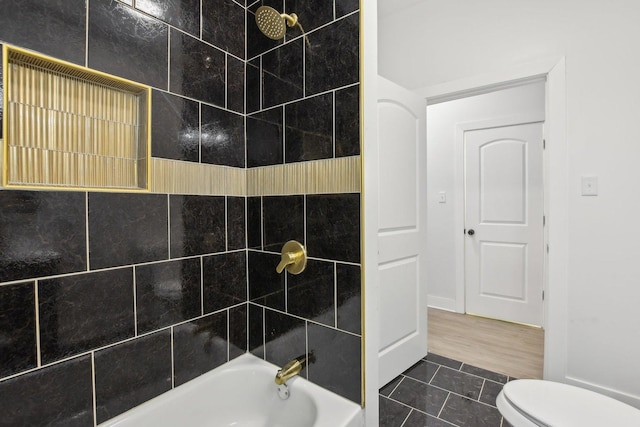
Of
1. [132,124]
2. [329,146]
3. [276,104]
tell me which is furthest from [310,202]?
[132,124]

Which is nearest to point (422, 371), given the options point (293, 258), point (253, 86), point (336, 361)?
point (336, 361)

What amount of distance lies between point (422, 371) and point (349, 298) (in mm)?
1420

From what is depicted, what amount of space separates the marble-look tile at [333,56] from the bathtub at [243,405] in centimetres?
121

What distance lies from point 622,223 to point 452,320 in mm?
1778

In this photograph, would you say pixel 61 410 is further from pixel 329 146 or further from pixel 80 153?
pixel 329 146

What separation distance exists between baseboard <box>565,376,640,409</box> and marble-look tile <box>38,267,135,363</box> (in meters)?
2.38

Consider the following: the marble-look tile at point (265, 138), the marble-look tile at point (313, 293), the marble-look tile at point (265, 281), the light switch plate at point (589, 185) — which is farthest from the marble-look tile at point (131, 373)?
the light switch plate at point (589, 185)

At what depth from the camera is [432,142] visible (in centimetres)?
343

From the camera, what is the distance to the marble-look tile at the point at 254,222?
1426 mm

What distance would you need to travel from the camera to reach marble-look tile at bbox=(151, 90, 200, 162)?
114cm

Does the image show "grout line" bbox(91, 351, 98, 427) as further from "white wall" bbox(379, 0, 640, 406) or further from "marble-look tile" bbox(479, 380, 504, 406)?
"white wall" bbox(379, 0, 640, 406)

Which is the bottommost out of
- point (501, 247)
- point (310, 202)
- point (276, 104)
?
point (501, 247)

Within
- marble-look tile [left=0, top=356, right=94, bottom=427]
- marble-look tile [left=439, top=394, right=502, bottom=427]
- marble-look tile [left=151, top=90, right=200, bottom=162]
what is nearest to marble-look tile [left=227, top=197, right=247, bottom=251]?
marble-look tile [left=151, top=90, right=200, bottom=162]

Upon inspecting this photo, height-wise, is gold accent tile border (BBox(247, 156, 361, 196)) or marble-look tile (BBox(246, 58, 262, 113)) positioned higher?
marble-look tile (BBox(246, 58, 262, 113))
